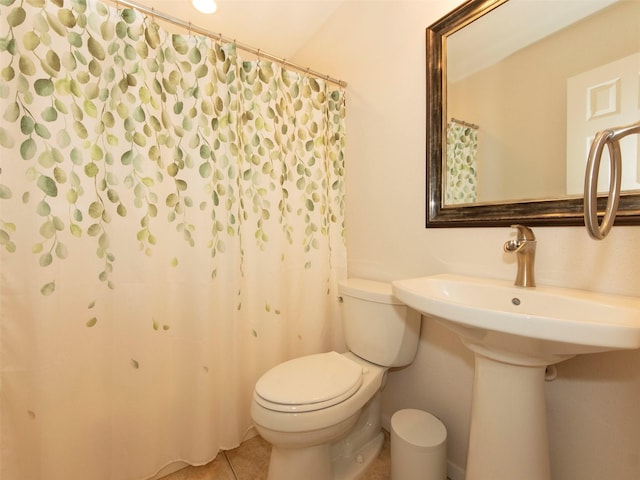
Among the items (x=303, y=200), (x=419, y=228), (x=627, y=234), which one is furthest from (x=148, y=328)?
(x=627, y=234)

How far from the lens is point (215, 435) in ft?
4.04

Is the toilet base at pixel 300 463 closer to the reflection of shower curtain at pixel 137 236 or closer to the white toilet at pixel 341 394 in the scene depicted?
the white toilet at pixel 341 394

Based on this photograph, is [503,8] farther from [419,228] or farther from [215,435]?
[215,435]

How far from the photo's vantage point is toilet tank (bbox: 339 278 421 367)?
116 centimetres

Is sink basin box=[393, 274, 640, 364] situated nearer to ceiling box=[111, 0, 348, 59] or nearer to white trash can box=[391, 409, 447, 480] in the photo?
white trash can box=[391, 409, 447, 480]

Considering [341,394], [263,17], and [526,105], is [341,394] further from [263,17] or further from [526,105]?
[263,17]

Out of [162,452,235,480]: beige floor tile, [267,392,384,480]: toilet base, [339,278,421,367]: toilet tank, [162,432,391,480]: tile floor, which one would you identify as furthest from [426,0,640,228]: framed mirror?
[162,452,235,480]: beige floor tile

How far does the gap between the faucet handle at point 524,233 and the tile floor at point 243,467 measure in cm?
107

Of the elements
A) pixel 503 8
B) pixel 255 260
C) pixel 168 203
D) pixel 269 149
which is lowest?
pixel 255 260

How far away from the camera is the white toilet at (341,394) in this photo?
0.91m

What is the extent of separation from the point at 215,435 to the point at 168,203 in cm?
101

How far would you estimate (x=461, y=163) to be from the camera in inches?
42.7

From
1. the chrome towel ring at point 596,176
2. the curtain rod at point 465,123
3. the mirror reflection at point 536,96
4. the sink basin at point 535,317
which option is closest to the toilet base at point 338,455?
the sink basin at point 535,317

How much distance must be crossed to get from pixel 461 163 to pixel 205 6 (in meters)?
1.55
